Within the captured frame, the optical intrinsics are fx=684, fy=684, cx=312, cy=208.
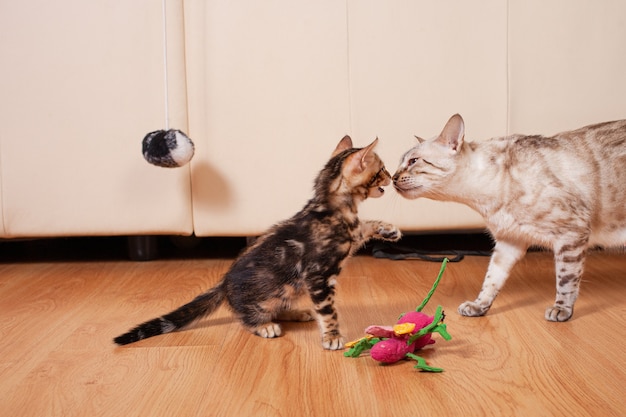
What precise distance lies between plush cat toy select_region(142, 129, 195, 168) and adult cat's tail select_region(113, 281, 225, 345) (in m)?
0.56

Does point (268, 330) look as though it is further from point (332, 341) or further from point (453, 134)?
point (453, 134)

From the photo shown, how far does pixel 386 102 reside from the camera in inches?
106

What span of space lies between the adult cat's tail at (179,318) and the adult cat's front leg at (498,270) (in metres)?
0.76

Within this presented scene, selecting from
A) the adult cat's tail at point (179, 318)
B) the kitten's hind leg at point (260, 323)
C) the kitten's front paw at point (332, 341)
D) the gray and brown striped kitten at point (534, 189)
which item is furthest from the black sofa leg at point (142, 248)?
the kitten's front paw at point (332, 341)

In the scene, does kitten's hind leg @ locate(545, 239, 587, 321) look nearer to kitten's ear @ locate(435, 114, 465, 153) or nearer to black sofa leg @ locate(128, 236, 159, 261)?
kitten's ear @ locate(435, 114, 465, 153)

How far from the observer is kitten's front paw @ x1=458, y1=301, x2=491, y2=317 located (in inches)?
82.8

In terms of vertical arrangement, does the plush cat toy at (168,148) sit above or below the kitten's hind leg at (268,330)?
above

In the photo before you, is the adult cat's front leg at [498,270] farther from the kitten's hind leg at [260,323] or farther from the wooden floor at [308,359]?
the kitten's hind leg at [260,323]

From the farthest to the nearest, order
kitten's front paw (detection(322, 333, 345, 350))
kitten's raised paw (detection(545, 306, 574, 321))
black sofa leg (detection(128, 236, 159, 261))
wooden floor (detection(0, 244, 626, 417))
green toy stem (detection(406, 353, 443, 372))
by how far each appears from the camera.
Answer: black sofa leg (detection(128, 236, 159, 261))
kitten's raised paw (detection(545, 306, 574, 321))
kitten's front paw (detection(322, 333, 345, 350))
green toy stem (detection(406, 353, 443, 372))
wooden floor (detection(0, 244, 626, 417))

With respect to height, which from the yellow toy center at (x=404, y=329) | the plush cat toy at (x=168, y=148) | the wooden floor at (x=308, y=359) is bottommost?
the wooden floor at (x=308, y=359)

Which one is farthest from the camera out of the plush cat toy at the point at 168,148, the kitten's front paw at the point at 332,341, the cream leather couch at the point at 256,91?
the cream leather couch at the point at 256,91

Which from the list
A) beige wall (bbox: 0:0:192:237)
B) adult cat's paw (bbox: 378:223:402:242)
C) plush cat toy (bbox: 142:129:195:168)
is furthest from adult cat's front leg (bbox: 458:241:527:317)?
beige wall (bbox: 0:0:192:237)

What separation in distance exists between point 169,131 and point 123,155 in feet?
1.42

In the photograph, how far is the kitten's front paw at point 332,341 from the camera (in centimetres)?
178
